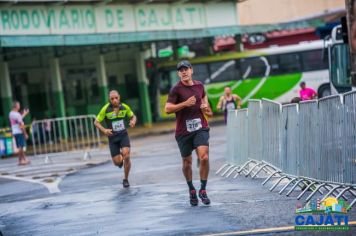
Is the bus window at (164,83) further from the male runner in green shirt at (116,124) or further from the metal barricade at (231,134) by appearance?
the male runner in green shirt at (116,124)

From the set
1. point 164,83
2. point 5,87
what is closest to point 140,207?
point 5,87

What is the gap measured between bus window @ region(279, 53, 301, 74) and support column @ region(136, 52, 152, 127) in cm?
698

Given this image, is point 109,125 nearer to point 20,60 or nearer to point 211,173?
point 211,173

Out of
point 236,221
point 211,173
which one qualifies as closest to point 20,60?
point 211,173

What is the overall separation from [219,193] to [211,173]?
403 cm

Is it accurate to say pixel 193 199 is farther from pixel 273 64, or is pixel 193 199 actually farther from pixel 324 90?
pixel 273 64

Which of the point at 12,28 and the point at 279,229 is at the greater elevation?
the point at 12,28

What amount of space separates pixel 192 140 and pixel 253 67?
3126 cm

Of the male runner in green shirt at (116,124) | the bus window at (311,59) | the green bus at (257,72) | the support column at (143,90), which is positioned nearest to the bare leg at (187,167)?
the male runner in green shirt at (116,124)

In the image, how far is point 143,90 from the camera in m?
40.2

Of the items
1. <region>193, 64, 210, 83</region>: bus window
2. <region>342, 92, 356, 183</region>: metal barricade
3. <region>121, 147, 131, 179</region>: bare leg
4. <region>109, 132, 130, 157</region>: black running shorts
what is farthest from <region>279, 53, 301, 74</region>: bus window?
<region>342, 92, 356, 183</region>: metal barricade

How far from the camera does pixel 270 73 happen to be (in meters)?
42.2

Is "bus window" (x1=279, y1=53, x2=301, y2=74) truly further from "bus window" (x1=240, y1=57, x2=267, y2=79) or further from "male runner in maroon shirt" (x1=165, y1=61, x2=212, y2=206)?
"male runner in maroon shirt" (x1=165, y1=61, x2=212, y2=206)

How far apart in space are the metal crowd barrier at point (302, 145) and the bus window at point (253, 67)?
25.9 meters
